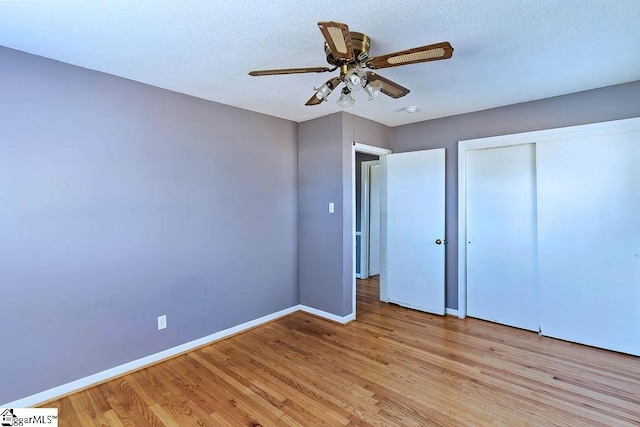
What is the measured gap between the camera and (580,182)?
3.03 meters

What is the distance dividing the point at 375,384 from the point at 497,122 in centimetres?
301

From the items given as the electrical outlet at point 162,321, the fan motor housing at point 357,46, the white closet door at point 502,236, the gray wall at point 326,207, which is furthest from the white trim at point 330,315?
the fan motor housing at point 357,46

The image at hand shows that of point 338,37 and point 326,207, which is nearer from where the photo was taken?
point 338,37

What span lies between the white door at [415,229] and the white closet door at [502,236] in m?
0.34

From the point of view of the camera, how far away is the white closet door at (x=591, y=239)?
9.24ft

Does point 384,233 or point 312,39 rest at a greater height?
point 312,39

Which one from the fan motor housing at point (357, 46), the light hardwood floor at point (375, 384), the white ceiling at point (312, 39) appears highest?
the white ceiling at point (312, 39)

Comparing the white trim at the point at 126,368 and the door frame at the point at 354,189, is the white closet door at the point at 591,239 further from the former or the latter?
the white trim at the point at 126,368

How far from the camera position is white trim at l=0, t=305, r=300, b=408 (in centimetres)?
218

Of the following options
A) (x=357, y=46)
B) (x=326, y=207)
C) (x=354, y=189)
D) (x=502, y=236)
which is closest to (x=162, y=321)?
(x=326, y=207)

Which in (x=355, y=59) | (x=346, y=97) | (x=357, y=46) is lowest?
(x=346, y=97)

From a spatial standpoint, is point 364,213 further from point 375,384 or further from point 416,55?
point 416,55

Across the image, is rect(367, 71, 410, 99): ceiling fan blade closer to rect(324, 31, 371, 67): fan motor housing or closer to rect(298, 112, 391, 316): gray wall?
rect(324, 31, 371, 67): fan motor housing

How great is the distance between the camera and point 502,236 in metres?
3.57
